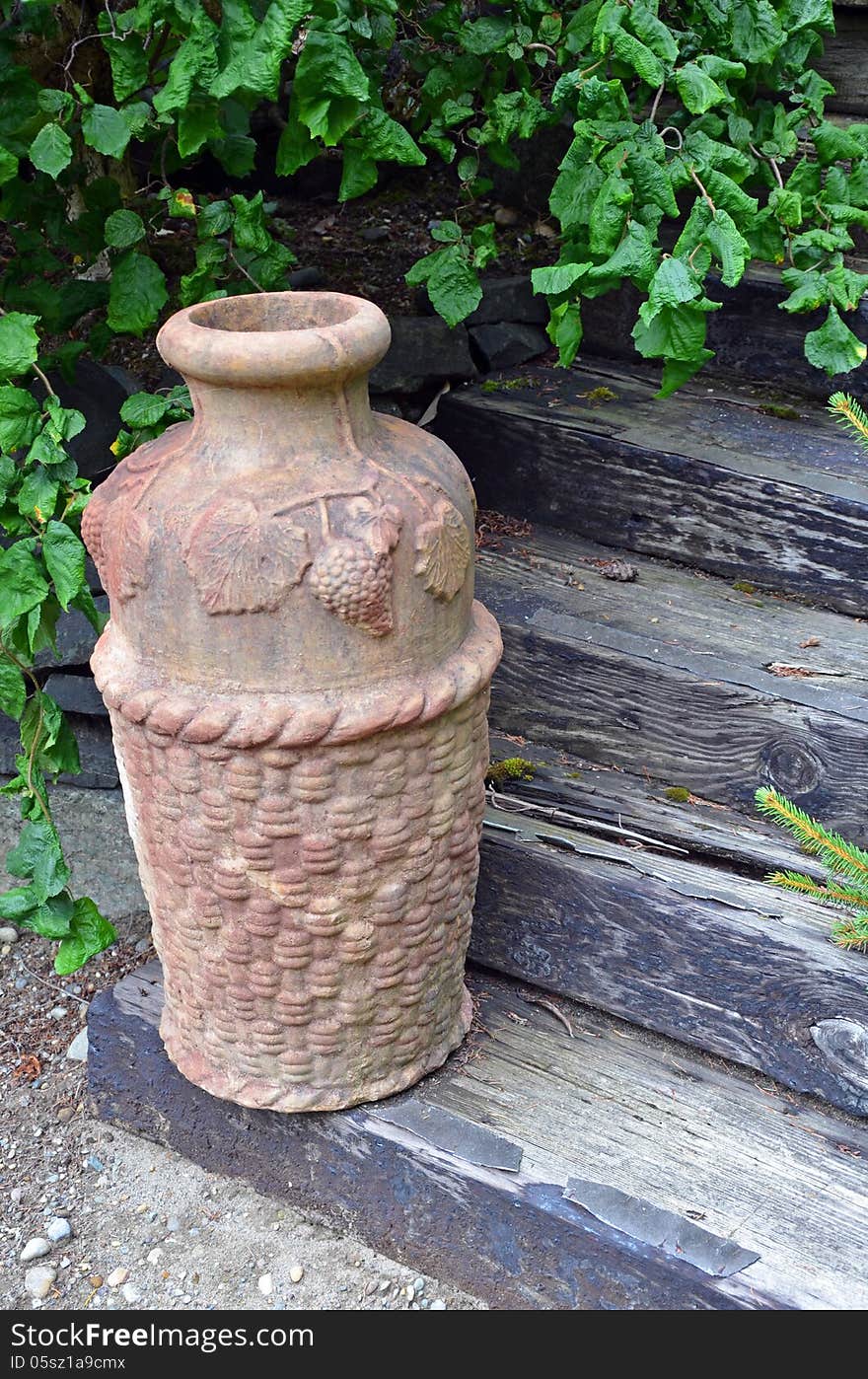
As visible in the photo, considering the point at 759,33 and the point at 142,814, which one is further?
the point at 759,33

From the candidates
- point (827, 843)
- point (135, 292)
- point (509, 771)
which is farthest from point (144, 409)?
point (827, 843)

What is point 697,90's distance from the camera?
82.5 inches

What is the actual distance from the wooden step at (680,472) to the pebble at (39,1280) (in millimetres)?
1886

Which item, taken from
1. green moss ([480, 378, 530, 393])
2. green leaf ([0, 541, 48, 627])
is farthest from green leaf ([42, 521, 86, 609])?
green moss ([480, 378, 530, 393])

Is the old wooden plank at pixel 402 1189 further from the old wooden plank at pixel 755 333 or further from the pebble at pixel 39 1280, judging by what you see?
the old wooden plank at pixel 755 333

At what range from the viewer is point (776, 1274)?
1.89 meters

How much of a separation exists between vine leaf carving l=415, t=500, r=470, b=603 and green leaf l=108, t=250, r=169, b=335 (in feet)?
2.68

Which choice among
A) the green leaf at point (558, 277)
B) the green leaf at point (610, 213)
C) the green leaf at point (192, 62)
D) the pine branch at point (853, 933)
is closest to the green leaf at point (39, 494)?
the green leaf at point (192, 62)

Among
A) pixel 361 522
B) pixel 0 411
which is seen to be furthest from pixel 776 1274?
pixel 0 411

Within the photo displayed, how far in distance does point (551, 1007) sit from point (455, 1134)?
0.36 m

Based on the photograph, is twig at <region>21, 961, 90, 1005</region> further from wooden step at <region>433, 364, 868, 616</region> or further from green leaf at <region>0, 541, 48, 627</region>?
wooden step at <region>433, 364, 868, 616</region>

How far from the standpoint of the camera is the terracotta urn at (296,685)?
1.78 metres

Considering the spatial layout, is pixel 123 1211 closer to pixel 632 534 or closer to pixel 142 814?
pixel 142 814

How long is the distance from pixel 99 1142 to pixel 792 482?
1916 millimetres
